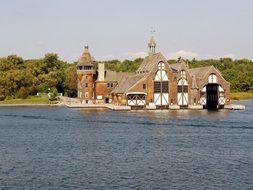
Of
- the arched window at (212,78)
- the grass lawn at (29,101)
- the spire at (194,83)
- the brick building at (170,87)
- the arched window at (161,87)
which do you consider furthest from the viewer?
the grass lawn at (29,101)

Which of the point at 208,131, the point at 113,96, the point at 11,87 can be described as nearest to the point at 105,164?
the point at 208,131

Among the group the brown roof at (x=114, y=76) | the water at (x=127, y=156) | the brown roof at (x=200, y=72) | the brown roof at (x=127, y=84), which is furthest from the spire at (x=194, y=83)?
the water at (x=127, y=156)

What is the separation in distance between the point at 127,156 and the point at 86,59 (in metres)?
73.4

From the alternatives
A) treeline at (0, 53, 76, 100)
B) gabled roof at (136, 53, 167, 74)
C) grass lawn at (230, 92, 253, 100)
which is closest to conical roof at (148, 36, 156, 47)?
gabled roof at (136, 53, 167, 74)

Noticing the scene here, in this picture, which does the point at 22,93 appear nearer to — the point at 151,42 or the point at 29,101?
the point at 29,101

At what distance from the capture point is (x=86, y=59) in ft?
368

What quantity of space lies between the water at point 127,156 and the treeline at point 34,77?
210ft

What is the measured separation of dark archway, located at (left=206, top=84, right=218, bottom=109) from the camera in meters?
99.2

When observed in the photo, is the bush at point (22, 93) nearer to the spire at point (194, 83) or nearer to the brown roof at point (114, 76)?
the brown roof at point (114, 76)

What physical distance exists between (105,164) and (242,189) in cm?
1065

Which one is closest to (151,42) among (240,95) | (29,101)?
(29,101)

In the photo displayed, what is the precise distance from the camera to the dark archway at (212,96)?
99.2 m

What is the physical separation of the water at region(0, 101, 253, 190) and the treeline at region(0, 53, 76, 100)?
63.9 metres

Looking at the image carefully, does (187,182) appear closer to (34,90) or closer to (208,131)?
(208,131)
